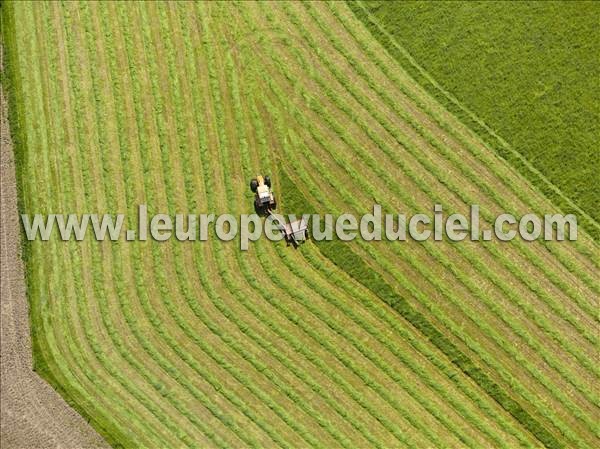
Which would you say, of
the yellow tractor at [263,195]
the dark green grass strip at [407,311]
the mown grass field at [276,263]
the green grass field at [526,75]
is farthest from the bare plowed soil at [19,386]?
the green grass field at [526,75]

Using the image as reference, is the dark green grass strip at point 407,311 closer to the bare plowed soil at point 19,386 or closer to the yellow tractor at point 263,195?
the yellow tractor at point 263,195

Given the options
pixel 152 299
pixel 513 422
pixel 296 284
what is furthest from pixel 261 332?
pixel 513 422

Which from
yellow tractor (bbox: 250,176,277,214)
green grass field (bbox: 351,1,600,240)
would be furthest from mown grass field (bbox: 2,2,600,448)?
green grass field (bbox: 351,1,600,240)

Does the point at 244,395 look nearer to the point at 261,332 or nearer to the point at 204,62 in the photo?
the point at 261,332

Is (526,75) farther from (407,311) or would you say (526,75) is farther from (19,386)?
(19,386)

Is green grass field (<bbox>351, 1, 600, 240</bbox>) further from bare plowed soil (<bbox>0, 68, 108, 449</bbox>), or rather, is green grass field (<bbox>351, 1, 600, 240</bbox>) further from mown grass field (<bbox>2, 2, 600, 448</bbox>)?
bare plowed soil (<bbox>0, 68, 108, 449</bbox>)

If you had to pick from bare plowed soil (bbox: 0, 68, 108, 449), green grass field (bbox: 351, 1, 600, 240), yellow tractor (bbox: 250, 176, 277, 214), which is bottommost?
bare plowed soil (bbox: 0, 68, 108, 449)

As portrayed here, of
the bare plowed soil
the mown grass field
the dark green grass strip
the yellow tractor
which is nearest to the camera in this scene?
the dark green grass strip
